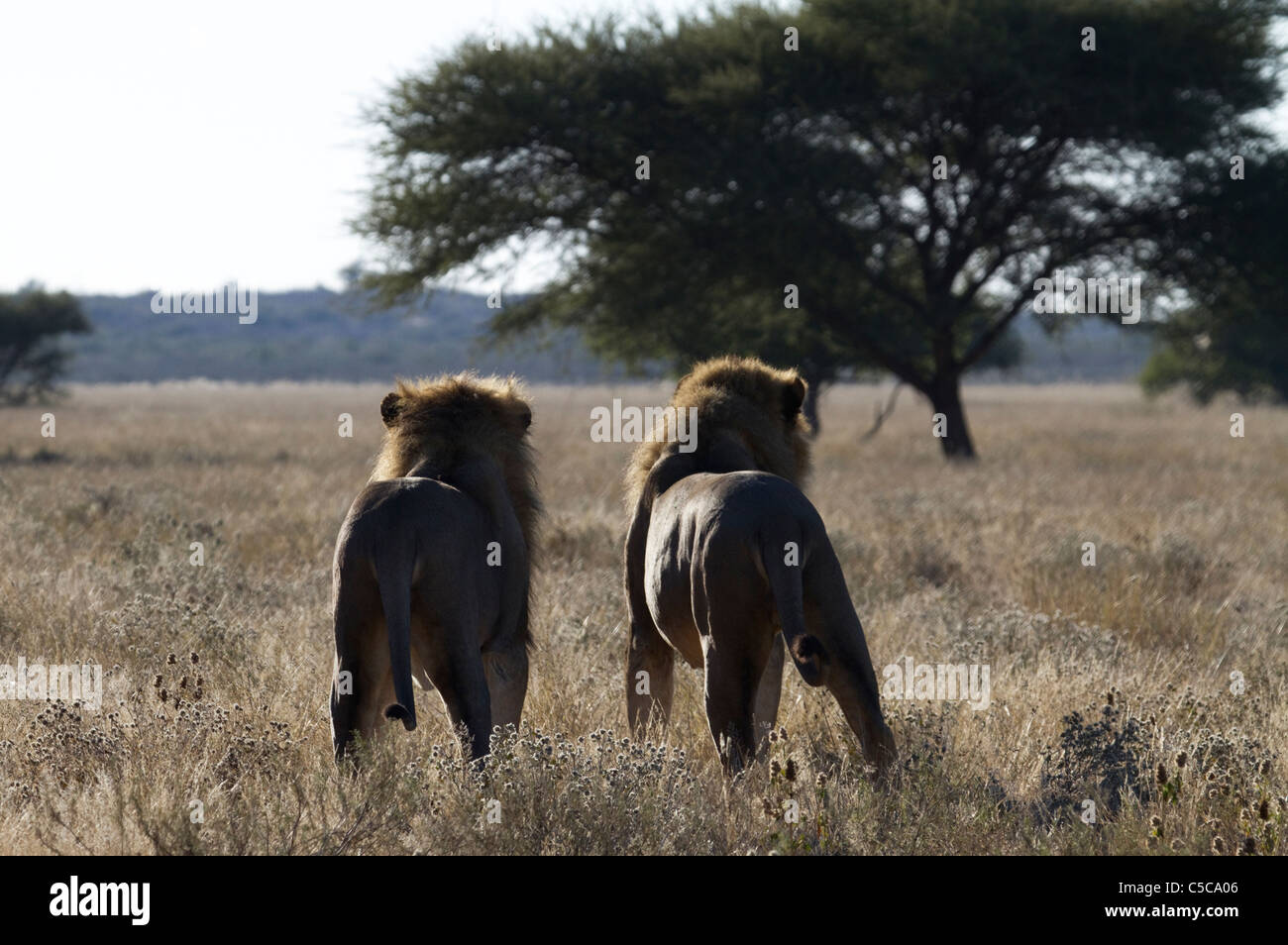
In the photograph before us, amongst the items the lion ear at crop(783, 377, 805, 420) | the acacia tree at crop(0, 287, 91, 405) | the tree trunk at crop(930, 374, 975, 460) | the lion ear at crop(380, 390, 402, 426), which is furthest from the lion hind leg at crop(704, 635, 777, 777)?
the acacia tree at crop(0, 287, 91, 405)

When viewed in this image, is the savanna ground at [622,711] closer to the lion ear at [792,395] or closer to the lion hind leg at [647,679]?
the lion hind leg at [647,679]

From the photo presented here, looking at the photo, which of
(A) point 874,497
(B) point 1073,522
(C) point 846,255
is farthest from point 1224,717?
(C) point 846,255

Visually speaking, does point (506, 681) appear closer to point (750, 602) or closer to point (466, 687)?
point (466, 687)

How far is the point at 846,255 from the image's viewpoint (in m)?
22.6

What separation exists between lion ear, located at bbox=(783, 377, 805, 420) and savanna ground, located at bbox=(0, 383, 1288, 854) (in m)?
1.31

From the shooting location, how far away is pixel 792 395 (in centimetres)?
567

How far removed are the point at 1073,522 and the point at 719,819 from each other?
33.6ft

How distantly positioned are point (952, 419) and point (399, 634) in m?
22.1

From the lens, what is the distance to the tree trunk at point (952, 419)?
2475cm

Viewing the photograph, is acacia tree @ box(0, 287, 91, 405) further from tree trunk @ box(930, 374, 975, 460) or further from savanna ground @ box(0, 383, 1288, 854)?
savanna ground @ box(0, 383, 1288, 854)

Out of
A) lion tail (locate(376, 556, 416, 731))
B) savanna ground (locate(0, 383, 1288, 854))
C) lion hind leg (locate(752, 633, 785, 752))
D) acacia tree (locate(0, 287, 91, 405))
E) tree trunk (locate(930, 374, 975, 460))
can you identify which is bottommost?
savanna ground (locate(0, 383, 1288, 854))

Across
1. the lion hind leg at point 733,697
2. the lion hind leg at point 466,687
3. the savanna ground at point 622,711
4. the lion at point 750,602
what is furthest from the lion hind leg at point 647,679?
the lion hind leg at point 466,687

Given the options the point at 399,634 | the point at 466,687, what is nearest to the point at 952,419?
the point at 466,687

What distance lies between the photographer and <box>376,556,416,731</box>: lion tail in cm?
404
